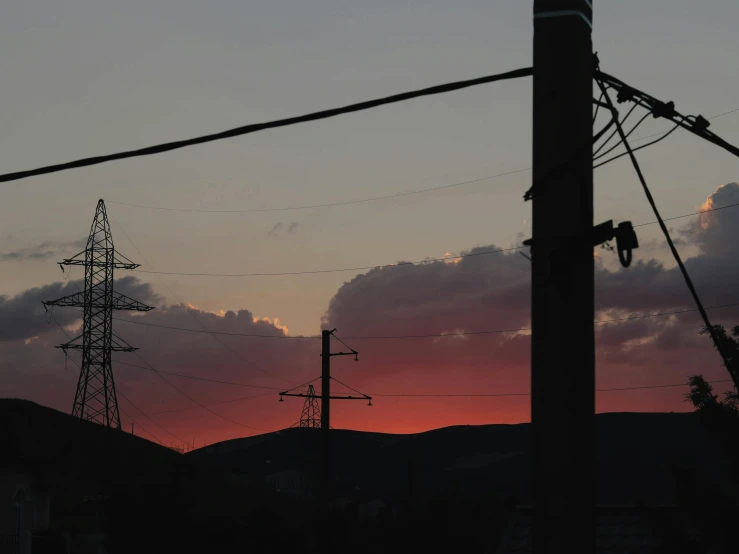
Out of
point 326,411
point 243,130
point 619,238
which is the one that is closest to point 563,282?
point 619,238

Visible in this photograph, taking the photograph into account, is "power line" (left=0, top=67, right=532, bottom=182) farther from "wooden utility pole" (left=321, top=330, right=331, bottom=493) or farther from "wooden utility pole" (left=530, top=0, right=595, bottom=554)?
"wooden utility pole" (left=321, top=330, right=331, bottom=493)

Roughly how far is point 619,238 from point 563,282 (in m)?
0.56

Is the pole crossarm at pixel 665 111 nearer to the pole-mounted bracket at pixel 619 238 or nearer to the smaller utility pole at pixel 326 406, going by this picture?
the pole-mounted bracket at pixel 619 238

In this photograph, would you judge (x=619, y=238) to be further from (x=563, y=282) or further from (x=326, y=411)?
(x=326, y=411)

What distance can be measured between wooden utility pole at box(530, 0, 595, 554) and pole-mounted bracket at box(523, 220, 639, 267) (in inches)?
1.2

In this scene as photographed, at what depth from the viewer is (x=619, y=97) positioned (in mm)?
8820

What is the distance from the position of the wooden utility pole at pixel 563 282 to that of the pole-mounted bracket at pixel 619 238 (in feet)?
0.10

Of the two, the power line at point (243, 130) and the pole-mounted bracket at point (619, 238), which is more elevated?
the power line at point (243, 130)

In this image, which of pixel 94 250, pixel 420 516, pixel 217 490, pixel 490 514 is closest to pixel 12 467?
pixel 420 516

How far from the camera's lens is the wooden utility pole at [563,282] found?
22.2ft

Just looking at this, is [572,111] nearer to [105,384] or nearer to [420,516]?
[420,516]

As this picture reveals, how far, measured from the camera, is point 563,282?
708 cm

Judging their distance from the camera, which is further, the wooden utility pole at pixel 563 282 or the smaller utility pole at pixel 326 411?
the smaller utility pole at pixel 326 411

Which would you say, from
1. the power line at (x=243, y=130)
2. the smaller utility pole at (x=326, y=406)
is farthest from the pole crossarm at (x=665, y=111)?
the smaller utility pole at (x=326, y=406)
